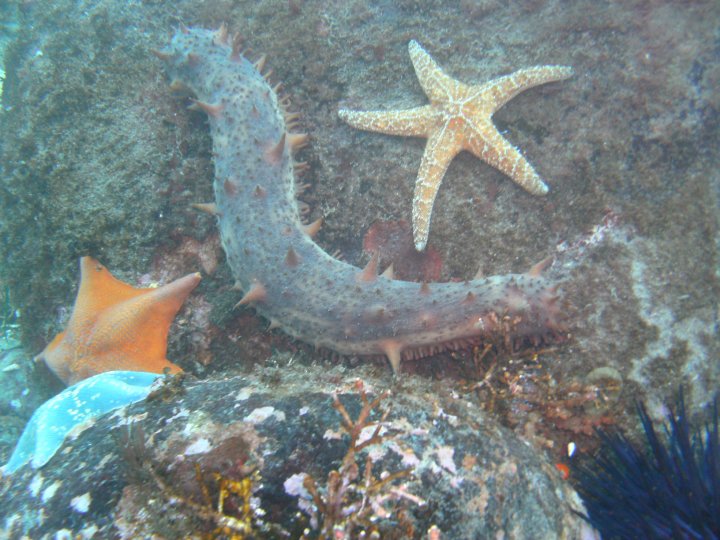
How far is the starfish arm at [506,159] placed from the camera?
3285 mm

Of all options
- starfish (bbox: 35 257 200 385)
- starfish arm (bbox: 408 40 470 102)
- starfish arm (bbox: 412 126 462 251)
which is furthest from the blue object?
starfish arm (bbox: 408 40 470 102)

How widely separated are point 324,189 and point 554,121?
1961mm

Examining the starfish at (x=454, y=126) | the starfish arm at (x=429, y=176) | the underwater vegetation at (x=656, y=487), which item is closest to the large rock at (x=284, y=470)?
the underwater vegetation at (x=656, y=487)

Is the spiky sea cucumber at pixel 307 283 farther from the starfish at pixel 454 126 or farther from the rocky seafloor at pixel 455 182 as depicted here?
the starfish at pixel 454 126

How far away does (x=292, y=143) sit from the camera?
3531 mm

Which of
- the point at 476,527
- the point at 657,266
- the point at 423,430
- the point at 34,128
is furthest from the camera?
the point at 34,128

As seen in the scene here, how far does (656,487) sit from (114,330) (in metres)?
3.55

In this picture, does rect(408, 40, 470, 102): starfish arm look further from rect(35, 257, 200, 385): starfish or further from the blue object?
the blue object

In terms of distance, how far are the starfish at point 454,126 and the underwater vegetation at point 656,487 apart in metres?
1.81

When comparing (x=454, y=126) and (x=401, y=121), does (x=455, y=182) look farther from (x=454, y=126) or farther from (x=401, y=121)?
(x=401, y=121)

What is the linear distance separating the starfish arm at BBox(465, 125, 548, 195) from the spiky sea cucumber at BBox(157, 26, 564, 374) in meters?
0.78

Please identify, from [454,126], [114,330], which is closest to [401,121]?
[454,126]

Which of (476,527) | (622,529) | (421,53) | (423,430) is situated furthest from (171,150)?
(622,529)

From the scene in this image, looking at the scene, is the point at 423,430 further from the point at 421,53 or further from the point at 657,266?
the point at 421,53
